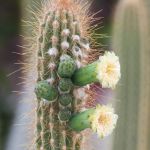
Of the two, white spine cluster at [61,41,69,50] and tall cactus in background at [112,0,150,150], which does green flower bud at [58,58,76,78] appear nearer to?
white spine cluster at [61,41,69,50]

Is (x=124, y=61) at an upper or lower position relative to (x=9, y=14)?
lower

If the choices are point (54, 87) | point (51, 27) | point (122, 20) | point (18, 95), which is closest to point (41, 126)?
point (54, 87)

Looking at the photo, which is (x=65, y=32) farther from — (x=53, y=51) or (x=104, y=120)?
(x=104, y=120)

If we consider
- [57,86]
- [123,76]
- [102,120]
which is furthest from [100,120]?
[123,76]

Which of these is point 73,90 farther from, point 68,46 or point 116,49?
point 116,49

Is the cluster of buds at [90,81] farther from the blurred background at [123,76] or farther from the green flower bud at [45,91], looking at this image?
the blurred background at [123,76]

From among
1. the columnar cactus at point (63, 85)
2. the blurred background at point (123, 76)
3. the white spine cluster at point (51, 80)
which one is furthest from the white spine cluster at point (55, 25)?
the blurred background at point (123, 76)

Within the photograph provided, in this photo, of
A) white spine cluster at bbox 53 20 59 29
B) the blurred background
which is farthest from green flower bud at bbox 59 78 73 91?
the blurred background
